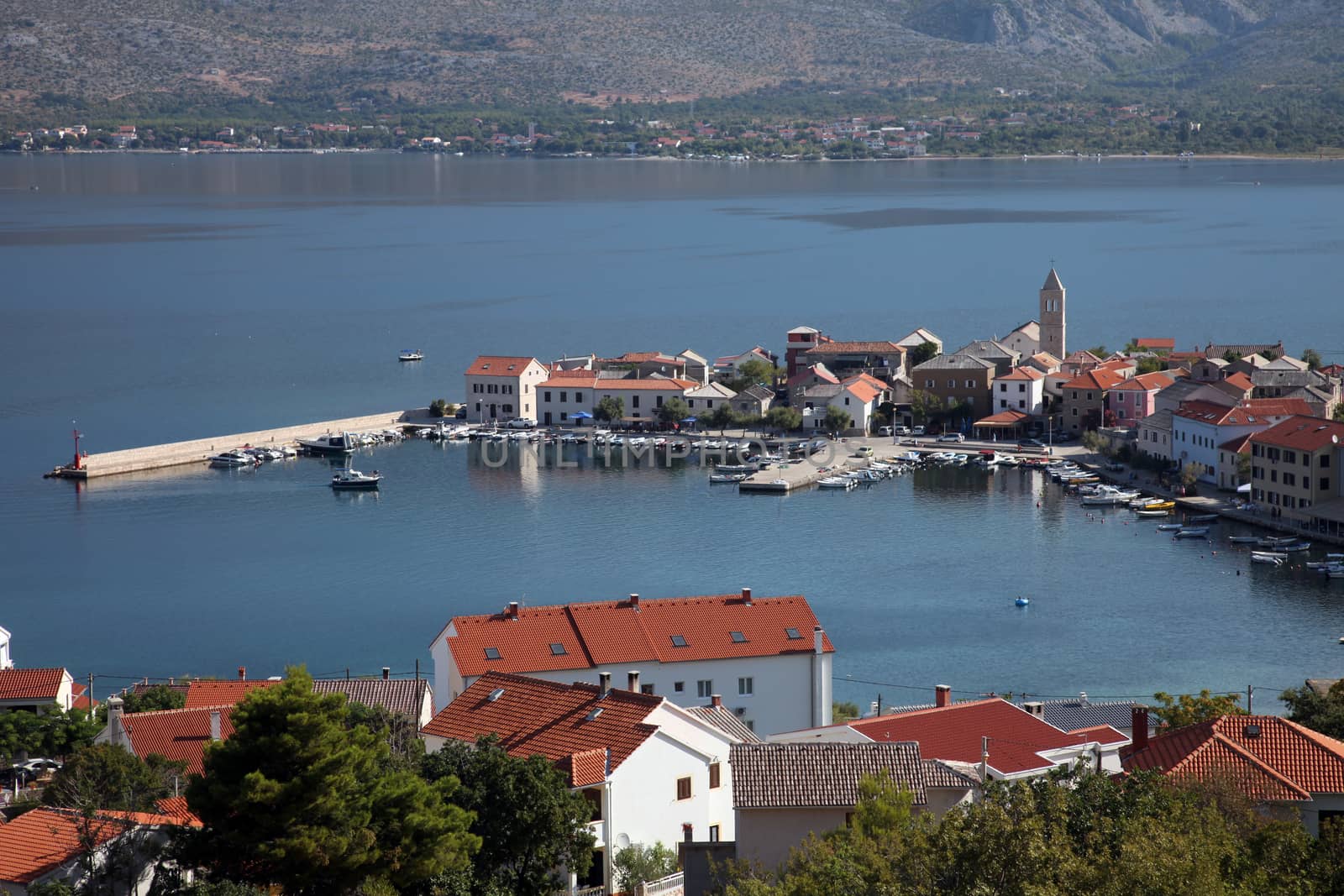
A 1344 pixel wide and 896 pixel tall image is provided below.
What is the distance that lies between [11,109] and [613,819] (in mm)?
170667

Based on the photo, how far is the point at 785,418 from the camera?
38.1 meters

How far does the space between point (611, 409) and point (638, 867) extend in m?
30.1

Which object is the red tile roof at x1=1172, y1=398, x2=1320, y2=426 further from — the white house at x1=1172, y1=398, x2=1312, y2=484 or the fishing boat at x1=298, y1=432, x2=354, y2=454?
the fishing boat at x1=298, y1=432, x2=354, y2=454

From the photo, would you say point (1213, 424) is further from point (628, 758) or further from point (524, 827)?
point (524, 827)

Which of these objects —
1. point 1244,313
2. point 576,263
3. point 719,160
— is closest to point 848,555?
point 1244,313

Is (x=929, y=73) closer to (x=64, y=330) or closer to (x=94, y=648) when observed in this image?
(x=64, y=330)

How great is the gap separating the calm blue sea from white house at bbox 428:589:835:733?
4411 millimetres

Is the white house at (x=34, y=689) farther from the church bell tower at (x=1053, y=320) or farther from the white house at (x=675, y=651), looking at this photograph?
the church bell tower at (x=1053, y=320)

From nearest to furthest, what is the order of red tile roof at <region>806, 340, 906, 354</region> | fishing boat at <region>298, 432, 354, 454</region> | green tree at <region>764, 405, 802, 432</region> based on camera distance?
green tree at <region>764, 405, 802, 432</region>, fishing boat at <region>298, 432, 354, 454</region>, red tile roof at <region>806, 340, 906, 354</region>

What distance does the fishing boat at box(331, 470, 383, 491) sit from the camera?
34812 millimetres

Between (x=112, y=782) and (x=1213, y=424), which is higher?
(x=112, y=782)

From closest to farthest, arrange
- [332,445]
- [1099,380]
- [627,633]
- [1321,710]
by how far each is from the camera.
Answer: [1321,710], [627,633], [1099,380], [332,445]

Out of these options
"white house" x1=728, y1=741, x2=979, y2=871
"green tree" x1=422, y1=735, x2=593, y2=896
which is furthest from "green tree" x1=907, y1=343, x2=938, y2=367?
"green tree" x1=422, y1=735, x2=593, y2=896

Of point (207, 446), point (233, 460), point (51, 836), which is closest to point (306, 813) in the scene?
point (51, 836)
